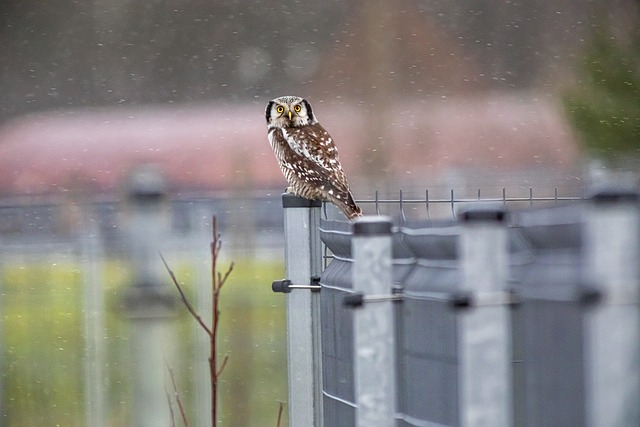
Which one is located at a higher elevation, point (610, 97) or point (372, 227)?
point (610, 97)

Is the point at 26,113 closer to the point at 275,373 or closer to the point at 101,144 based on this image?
the point at 101,144

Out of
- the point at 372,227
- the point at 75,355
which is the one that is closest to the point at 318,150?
the point at 75,355

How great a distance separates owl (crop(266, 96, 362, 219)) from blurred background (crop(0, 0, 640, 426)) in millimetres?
445

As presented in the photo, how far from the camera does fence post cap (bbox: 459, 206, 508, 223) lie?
62cm

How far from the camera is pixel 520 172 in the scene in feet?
22.5

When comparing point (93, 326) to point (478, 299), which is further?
point (93, 326)

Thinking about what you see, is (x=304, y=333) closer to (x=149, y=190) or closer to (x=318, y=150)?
(x=149, y=190)

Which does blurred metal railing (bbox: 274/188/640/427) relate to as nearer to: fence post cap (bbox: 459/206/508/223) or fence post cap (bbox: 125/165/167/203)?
fence post cap (bbox: 459/206/508/223)

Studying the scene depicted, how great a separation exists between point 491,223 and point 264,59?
719 centimetres

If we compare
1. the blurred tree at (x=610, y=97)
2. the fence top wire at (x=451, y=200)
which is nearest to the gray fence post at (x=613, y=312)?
the fence top wire at (x=451, y=200)

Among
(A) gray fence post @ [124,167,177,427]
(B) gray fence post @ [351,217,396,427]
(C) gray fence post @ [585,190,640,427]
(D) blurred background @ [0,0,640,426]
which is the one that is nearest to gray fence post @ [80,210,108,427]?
(D) blurred background @ [0,0,640,426]

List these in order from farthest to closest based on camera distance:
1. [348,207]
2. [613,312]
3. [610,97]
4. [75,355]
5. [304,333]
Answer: [610,97] → [75,355] → [348,207] → [304,333] → [613,312]

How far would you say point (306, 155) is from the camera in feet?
7.47

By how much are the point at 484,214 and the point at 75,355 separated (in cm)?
283
